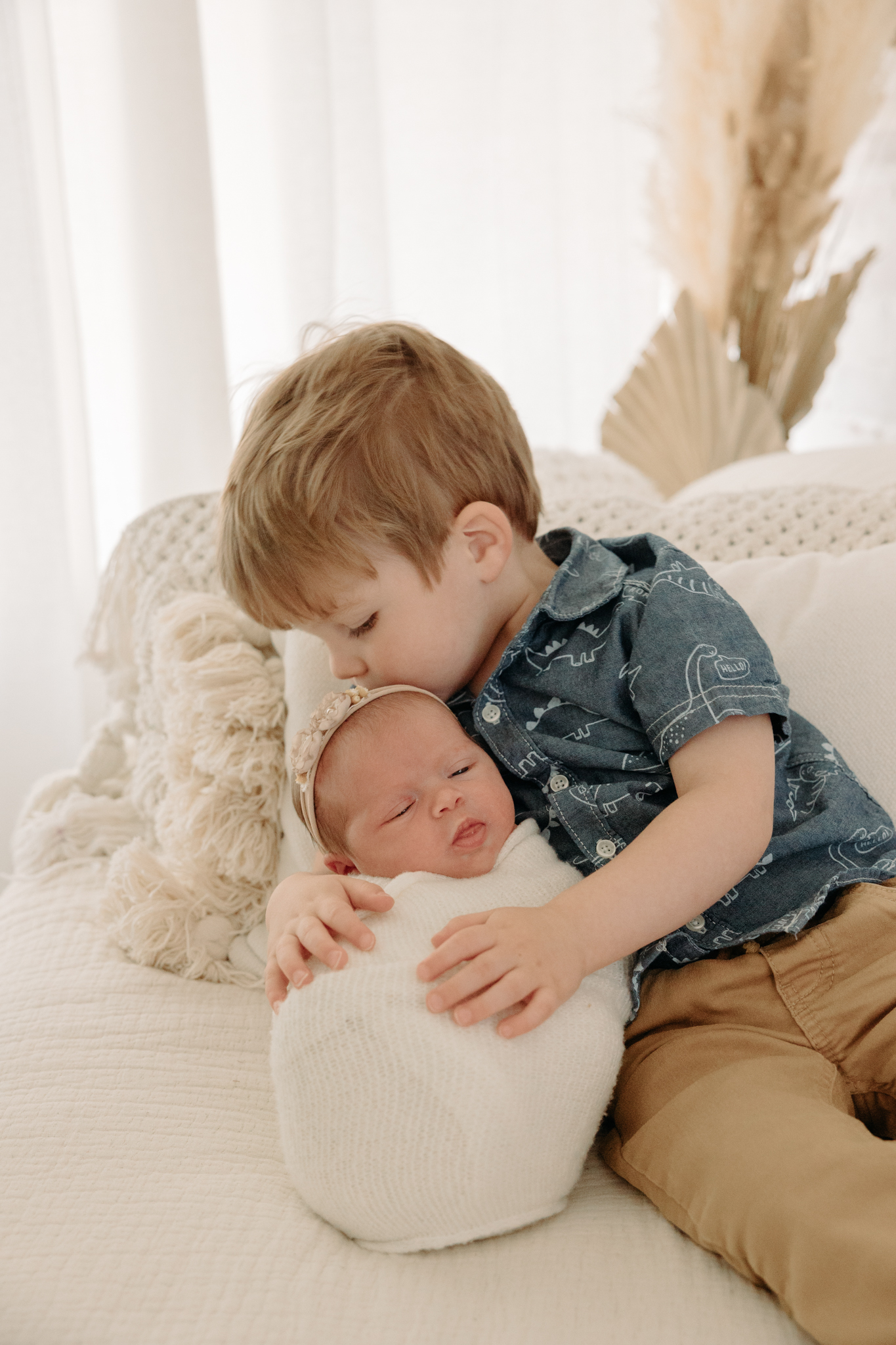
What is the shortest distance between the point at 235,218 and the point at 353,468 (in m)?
1.16

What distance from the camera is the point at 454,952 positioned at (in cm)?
66

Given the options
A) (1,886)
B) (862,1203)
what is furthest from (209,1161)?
(1,886)

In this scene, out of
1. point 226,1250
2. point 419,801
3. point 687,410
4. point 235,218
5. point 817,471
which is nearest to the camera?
point 226,1250

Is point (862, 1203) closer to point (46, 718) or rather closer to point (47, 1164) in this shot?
point (47, 1164)

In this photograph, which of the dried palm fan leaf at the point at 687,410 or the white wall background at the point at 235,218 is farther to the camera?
the dried palm fan leaf at the point at 687,410

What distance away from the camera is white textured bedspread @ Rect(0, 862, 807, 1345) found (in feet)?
1.89

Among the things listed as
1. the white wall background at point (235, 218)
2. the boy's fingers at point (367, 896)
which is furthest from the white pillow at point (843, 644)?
the white wall background at point (235, 218)

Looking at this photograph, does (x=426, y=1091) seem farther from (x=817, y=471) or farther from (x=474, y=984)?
(x=817, y=471)

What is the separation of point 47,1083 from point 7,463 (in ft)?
3.60

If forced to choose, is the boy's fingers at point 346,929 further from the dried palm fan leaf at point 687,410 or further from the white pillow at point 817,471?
the dried palm fan leaf at point 687,410

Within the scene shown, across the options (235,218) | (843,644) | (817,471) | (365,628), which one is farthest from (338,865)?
(235,218)

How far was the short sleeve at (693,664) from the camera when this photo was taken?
794 mm

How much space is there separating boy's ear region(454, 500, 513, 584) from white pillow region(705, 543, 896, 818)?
0.84 ft

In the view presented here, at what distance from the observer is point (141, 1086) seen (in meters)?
0.80
